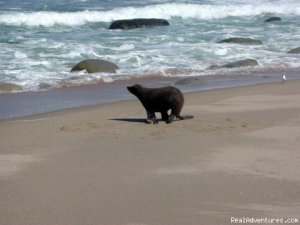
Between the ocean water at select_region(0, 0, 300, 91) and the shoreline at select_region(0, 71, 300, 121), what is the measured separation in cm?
52

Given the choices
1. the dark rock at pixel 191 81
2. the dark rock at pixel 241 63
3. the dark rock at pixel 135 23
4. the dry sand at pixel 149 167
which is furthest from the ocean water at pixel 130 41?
the dry sand at pixel 149 167

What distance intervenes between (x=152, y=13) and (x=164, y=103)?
2643cm

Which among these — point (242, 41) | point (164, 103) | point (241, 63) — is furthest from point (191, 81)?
point (242, 41)

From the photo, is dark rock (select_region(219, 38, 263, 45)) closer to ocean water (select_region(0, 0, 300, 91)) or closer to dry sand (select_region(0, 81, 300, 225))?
ocean water (select_region(0, 0, 300, 91))

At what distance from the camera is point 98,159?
6906 millimetres

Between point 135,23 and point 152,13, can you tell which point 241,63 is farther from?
point 152,13

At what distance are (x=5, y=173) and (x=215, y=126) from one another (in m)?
2.94

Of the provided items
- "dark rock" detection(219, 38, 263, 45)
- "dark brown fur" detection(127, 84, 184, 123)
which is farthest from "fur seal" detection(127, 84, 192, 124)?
"dark rock" detection(219, 38, 263, 45)

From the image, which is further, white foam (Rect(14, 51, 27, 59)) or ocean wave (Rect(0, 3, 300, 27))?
ocean wave (Rect(0, 3, 300, 27))

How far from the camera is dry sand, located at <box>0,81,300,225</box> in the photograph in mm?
5293

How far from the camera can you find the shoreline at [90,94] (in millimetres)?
10469

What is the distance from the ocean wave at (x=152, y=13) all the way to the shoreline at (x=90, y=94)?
1604cm

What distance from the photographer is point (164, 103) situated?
8.98 metres

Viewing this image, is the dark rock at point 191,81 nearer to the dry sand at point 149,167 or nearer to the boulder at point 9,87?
the boulder at point 9,87
